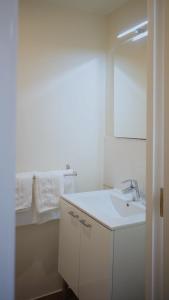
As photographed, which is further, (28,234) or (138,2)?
(28,234)

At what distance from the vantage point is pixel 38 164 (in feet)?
7.21

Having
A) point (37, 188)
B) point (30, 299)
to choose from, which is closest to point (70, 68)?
point (37, 188)

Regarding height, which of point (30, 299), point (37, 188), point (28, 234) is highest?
point (37, 188)

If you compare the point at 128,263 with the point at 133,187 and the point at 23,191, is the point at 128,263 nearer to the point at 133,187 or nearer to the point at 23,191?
the point at 133,187

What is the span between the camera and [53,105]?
7.29 ft

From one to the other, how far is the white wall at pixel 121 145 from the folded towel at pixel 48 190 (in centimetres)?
50

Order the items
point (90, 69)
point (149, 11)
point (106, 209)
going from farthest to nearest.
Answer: point (90, 69)
point (106, 209)
point (149, 11)

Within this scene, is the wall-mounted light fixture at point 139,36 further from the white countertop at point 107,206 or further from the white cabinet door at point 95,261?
the white cabinet door at point 95,261

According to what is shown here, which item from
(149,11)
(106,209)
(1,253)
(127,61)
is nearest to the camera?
(1,253)

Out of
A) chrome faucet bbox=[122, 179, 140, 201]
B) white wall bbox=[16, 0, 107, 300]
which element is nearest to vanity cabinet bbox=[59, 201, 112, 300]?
white wall bbox=[16, 0, 107, 300]

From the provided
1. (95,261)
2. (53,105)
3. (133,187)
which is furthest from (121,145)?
(95,261)

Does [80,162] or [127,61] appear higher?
[127,61]

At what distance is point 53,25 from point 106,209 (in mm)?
1584

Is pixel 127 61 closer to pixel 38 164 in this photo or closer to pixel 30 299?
pixel 38 164
